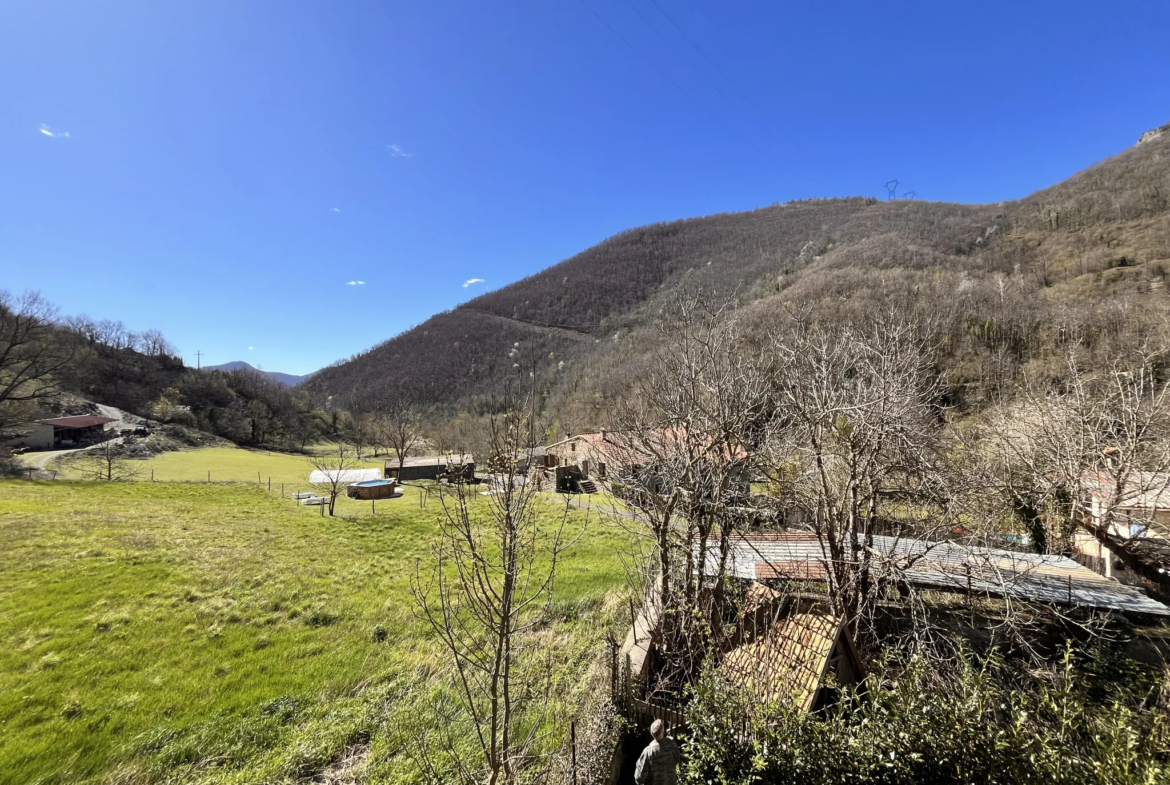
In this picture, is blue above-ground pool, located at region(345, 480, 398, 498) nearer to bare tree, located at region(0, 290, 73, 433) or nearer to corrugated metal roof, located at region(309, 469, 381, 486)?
corrugated metal roof, located at region(309, 469, 381, 486)

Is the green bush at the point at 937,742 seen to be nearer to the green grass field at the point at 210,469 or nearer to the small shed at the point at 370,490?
the small shed at the point at 370,490

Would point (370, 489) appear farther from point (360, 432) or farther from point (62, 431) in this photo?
point (62, 431)

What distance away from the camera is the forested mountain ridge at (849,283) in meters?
29.2

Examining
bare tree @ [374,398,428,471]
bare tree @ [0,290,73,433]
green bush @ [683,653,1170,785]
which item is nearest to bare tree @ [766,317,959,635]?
green bush @ [683,653,1170,785]

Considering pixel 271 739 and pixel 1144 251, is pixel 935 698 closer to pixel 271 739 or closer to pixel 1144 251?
pixel 271 739

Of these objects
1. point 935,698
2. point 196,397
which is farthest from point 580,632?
point 196,397

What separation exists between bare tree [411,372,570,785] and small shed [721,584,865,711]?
1999mm

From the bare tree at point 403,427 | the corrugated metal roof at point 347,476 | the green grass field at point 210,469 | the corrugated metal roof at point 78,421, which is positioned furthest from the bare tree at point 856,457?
the corrugated metal roof at point 78,421

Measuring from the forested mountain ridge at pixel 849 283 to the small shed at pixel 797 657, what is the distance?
3.58 meters

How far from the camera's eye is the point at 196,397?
237ft

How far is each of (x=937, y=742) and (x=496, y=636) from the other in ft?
10.0

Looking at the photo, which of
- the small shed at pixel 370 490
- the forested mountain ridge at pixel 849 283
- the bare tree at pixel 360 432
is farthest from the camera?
the bare tree at pixel 360 432

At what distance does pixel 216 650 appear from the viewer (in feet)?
23.8

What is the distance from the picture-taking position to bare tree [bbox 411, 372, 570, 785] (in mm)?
2646
